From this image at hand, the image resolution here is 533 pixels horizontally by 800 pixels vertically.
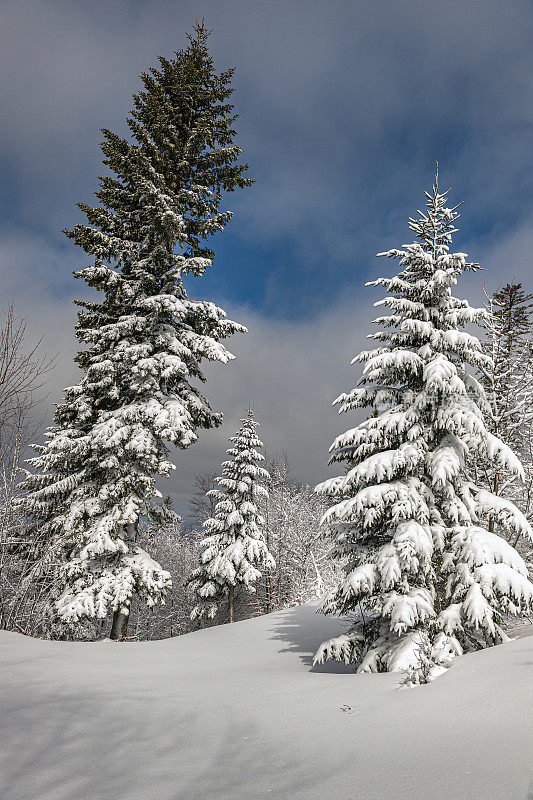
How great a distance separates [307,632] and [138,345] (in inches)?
391

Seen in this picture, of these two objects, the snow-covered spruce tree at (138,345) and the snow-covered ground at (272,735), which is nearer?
the snow-covered ground at (272,735)

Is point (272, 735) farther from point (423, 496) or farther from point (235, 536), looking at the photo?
point (235, 536)

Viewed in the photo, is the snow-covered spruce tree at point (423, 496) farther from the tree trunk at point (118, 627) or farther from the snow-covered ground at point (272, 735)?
the tree trunk at point (118, 627)

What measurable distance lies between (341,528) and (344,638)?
190cm

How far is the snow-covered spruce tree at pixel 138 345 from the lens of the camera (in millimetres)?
11367

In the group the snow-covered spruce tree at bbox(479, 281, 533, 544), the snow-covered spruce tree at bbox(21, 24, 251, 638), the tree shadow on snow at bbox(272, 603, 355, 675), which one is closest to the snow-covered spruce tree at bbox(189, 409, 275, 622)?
the tree shadow on snow at bbox(272, 603, 355, 675)

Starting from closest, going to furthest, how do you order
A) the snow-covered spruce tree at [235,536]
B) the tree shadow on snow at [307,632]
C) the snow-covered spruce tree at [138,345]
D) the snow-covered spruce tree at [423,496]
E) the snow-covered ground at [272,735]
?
the snow-covered ground at [272,735] < the snow-covered spruce tree at [423,496] < the tree shadow on snow at [307,632] < the snow-covered spruce tree at [138,345] < the snow-covered spruce tree at [235,536]

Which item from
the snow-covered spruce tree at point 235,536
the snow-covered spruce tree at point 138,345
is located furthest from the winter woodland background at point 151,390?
the snow-covered spruce tree at point 235,536

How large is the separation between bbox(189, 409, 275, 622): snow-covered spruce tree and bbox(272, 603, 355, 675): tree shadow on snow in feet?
15.5

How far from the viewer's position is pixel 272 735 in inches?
156

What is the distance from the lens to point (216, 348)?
41.4 ft

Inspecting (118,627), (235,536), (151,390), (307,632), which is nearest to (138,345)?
(151,390)

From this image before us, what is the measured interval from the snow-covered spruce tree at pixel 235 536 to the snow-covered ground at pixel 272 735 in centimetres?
1456

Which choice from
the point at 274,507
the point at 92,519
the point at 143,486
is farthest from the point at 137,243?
the point at 274,507
